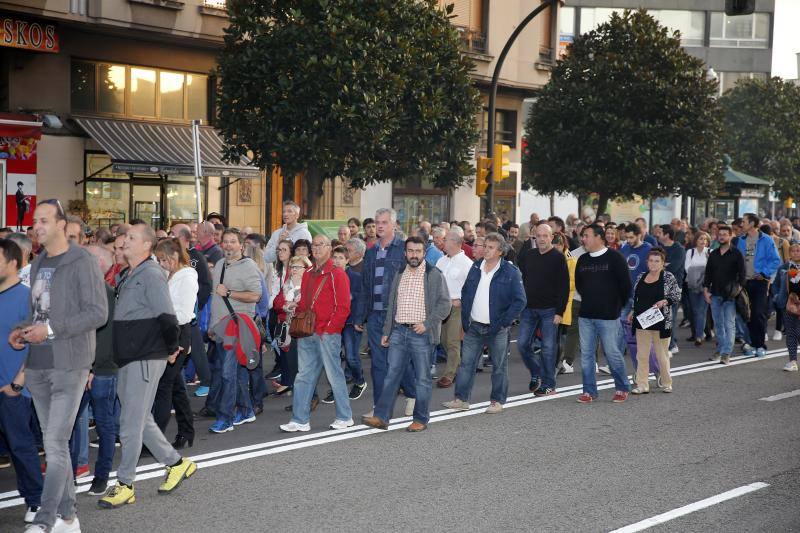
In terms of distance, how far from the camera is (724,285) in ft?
47.0

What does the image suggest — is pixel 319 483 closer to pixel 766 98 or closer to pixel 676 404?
pixel 676 404

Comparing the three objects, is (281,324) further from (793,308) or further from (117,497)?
(793,308)

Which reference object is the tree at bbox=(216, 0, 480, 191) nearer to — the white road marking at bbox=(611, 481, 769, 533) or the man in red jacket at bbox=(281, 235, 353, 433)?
the man in red jacket at bbox=(281, 235, 353, 433)

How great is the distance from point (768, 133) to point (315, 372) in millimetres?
46653

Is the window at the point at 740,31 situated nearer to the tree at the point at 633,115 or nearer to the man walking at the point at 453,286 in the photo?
the tree at the point at 633,115

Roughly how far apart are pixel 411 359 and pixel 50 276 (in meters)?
4.31

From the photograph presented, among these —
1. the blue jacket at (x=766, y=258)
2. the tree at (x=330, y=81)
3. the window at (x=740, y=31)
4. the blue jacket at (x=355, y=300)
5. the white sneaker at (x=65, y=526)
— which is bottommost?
the white sneaker at (x=65, y=526)

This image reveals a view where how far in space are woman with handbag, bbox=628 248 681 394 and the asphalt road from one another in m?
0.54

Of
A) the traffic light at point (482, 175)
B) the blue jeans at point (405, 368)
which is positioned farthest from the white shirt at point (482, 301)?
the traffic light at point (482, 175)

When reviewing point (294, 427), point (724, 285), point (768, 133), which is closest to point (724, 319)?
point (724, 285)

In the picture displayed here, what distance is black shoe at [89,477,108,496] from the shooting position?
23.8ft

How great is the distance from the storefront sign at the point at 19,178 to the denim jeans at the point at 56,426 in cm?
1480

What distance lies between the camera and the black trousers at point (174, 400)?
8.26 meters

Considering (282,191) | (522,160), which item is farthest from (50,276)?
(522,160)
